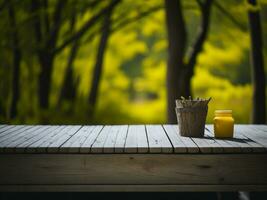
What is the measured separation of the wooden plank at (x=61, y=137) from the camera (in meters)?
4.41

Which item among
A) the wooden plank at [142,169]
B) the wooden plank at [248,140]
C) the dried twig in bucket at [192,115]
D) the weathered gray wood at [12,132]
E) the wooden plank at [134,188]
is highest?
the dried twig in bucket at [192,115]

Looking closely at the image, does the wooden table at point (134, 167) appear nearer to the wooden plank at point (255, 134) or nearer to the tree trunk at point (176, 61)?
the wooden plank at point (255, 134)

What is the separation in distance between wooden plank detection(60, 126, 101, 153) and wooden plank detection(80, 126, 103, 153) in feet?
0.08

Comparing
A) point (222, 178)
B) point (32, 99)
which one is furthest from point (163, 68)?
point (222, 178)

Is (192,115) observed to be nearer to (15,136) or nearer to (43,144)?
(43,144)

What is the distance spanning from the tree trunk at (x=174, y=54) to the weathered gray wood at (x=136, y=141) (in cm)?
367

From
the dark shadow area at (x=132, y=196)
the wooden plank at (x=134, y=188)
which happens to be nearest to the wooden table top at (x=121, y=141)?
the wooden plank at (x=134, y=188)

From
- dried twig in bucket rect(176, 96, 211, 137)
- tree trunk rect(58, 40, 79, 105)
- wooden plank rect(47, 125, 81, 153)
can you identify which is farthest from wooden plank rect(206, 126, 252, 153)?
tree trunk rect(58, 40, 79, 105)

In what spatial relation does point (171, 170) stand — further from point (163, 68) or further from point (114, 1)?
point (163, 68)

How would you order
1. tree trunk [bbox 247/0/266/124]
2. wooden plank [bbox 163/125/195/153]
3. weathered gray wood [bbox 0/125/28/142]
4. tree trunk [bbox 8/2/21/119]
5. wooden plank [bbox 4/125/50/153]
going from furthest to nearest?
tree trunk [bbox 8/2/21/119] → tree trunk [bbox 247/0/266/124] → weathered gray wood [bbox 0/125/28/142] → wooden plank [bbox 4/125/50/153] → wooden plank [bbox 163/125/195/153]

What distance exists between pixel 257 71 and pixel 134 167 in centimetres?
632

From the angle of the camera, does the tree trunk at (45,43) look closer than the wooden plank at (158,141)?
No

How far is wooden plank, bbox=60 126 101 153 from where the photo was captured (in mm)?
4402

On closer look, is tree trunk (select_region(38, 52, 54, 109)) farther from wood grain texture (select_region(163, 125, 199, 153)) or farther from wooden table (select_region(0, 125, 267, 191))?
wooden table (select_region(0, 125, 267, 191))
